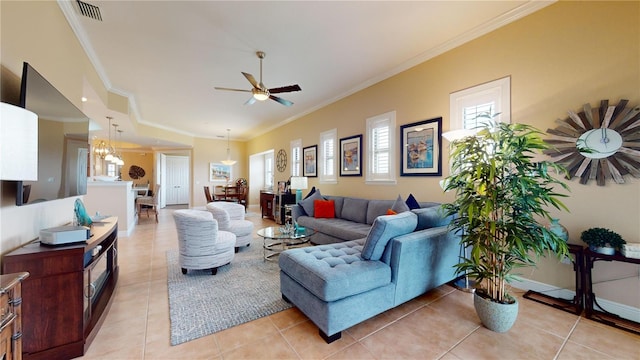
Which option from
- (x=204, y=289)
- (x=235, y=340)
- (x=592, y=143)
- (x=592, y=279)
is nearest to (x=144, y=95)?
(x=204, y=289)

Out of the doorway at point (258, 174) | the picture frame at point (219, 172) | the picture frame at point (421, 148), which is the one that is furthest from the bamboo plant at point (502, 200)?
the picture frame at point (219, 172)

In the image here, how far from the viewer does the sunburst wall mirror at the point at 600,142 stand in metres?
2.07

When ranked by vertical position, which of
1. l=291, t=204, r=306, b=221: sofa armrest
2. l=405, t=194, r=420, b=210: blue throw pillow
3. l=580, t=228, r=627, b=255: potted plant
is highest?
l=405, t=194, r=420, b=210: blue throw pillow

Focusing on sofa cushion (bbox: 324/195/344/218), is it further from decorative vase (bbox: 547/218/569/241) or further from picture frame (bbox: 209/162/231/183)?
picture frame (bbox: 209/162/231/183)

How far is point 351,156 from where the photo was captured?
495cm

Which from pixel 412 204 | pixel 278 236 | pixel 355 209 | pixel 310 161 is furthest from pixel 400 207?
pixel 310 161

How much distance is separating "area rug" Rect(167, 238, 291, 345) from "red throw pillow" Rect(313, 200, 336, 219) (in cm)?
144

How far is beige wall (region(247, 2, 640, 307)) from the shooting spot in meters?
2.12

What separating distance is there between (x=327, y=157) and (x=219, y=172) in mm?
5866

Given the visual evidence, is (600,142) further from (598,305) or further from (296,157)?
(296,157)

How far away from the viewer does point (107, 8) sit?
2537 millimetres

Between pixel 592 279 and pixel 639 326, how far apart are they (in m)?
0.40

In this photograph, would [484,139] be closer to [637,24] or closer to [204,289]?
[637,24]

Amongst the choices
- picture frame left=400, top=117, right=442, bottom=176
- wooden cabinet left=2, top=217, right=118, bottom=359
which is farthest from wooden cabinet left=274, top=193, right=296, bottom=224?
wooden cabinet left=2, top=217, right=118, bottom=359
